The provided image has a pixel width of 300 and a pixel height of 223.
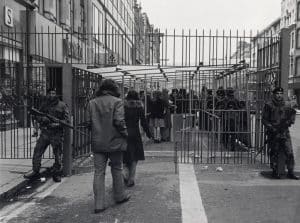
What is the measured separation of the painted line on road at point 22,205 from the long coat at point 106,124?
1.31 meters

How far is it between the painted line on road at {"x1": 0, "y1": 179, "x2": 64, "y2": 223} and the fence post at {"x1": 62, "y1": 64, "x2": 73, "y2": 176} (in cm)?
65

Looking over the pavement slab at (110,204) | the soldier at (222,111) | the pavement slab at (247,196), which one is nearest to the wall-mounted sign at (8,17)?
the soldier at (222,111)

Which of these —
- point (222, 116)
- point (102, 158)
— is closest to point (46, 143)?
point (102, 158)

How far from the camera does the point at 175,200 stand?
5.91 metres

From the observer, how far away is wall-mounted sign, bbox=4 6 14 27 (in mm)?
13536

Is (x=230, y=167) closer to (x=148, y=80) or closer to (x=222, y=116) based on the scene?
(x=222, y=116)

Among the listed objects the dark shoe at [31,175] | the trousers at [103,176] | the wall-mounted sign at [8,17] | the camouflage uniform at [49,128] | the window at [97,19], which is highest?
the window at [97,19]

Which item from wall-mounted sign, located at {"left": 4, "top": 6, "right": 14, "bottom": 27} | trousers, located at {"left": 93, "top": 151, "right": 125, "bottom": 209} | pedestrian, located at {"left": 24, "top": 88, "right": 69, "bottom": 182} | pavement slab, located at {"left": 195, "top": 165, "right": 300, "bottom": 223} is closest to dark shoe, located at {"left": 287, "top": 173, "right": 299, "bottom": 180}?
pavement slab, located at {"left": 195, "top": 165, "right": 300, "bottom": 223}

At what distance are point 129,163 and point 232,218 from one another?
2165mm

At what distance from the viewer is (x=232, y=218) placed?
510 cm

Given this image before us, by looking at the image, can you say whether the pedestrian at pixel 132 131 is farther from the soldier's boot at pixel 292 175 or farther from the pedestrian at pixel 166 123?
the pedestrian at pixel 166 123

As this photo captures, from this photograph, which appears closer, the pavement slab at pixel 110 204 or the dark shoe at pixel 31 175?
the pavement slab at pixel 110 204

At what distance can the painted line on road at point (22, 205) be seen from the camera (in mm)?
5211

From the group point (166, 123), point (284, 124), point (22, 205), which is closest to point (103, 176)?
point (22, 205)
